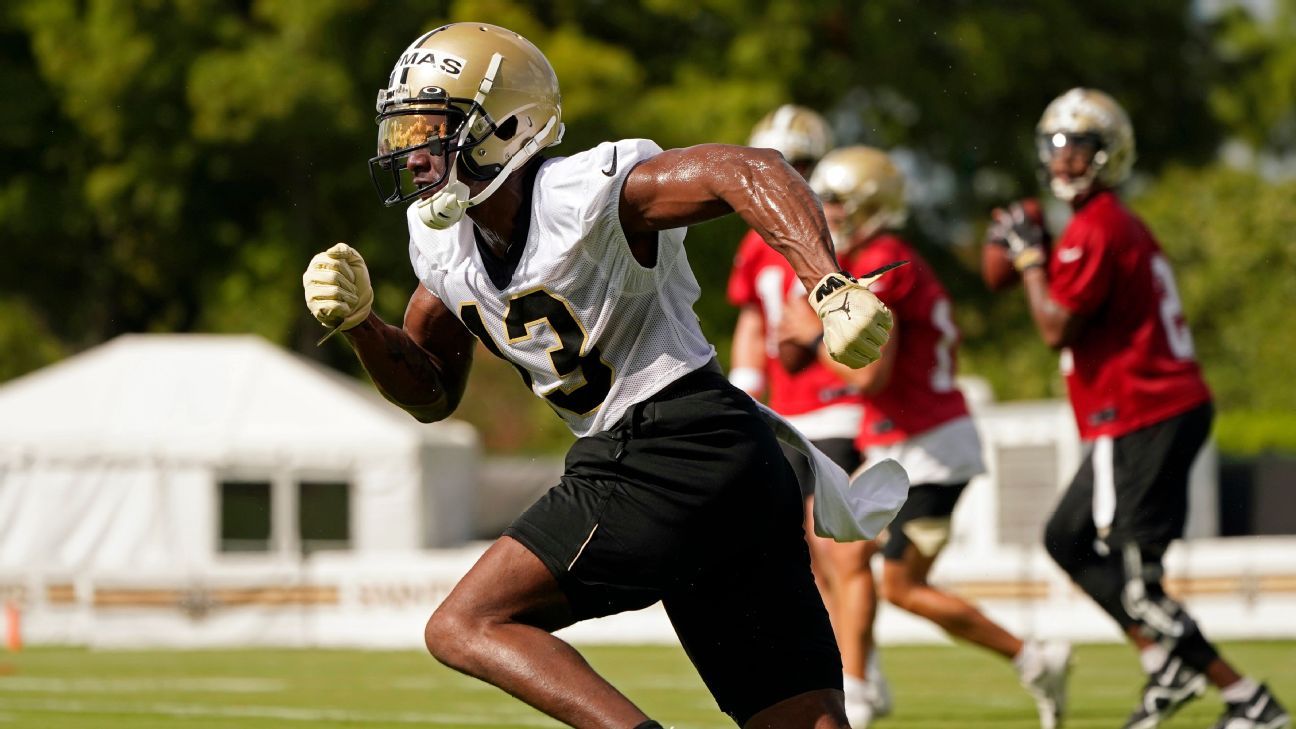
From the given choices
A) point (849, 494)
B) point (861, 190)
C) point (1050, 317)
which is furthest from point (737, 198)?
point (861, 190)

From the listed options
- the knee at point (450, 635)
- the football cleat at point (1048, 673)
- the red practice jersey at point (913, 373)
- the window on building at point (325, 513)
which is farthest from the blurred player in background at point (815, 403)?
the window on building at point (325, 513)

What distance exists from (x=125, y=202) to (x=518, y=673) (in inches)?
861

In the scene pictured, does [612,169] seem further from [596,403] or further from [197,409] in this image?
[197,409]

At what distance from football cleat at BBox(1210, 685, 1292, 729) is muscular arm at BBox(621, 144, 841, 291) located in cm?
381

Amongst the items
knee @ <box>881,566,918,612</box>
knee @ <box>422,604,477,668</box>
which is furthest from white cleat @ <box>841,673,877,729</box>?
knee @ <box>422,604,477,668</box>

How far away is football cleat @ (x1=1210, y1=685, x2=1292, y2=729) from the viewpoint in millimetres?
7242

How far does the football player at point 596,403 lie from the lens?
4.41 metres

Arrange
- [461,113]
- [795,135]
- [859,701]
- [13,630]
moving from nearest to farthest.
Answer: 1. [461,113]
2. [859,701]
3. [795,135]
4. [13,630]

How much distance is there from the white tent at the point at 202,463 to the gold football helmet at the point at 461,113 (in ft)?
48.1

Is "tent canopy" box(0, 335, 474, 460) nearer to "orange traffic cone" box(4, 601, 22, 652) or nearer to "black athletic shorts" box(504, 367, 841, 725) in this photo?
"orange traffic cone" box(4, 601, 22, 652)

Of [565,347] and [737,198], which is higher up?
[737,198]

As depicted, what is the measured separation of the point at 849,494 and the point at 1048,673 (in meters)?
3.40

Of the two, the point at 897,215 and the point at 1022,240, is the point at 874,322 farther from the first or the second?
the point at 897,215

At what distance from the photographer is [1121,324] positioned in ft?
25.2
